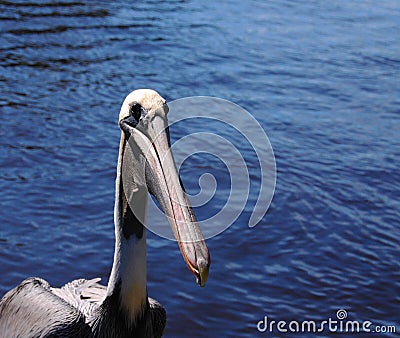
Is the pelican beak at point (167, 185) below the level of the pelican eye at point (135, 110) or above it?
below

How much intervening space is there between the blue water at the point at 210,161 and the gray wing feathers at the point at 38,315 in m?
1.71

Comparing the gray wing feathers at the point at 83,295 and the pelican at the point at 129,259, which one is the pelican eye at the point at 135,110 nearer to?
the pelican at the point at 129,259

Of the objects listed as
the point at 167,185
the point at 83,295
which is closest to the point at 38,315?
the point at 83,295

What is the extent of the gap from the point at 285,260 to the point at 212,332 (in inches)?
45.9

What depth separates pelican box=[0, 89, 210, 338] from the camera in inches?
134

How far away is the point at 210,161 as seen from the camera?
8.34 m

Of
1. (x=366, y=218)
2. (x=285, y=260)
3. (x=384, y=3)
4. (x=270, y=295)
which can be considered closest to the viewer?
(x=270, y=295)

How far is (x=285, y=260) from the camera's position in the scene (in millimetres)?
6676

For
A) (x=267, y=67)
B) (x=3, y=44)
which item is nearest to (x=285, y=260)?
(x=267, y=67)

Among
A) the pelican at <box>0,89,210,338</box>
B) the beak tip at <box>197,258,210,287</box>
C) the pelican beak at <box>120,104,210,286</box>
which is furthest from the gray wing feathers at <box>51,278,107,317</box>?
the beak tip at <box>197,258,210,287</box>

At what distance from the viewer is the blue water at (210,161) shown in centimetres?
632

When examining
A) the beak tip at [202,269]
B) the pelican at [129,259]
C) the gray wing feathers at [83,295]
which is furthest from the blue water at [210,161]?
the beak tip at [202,269]

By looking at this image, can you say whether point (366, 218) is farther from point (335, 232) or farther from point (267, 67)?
point (267, 67)

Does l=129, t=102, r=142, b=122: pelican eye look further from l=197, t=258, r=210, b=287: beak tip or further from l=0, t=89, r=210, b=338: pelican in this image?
l=197, t=258, r=210, b=287: beak tip
